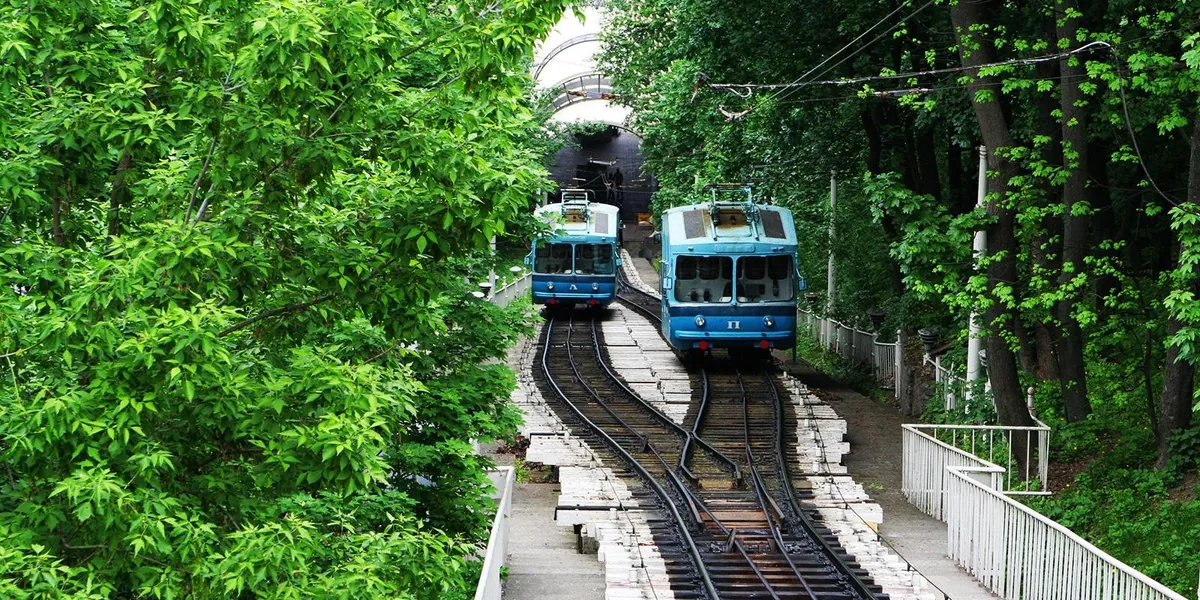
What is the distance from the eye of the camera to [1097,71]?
49.0 ft

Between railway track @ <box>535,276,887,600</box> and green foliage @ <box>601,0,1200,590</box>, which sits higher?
green foliage @ <box>601,0,1200,590</box>

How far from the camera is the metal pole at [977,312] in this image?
60.6ft

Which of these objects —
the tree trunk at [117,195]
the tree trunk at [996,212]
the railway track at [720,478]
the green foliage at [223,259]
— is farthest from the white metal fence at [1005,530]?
the tree trunk at [117,195]

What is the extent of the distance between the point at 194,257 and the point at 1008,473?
13149 mm

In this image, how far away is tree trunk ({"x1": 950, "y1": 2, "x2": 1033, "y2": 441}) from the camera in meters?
17.5

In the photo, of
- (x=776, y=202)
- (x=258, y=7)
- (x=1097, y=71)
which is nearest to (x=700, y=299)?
(x=776, y=202)

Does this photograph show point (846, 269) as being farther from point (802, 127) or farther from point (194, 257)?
point (194, 257)

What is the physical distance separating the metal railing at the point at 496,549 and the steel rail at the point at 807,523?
3.70 metres

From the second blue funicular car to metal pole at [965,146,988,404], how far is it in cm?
781

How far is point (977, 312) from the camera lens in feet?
61.8

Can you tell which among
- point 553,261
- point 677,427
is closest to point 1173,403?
point 677,427

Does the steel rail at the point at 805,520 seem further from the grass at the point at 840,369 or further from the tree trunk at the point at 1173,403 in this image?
the tree trunk at the point at 1173,403

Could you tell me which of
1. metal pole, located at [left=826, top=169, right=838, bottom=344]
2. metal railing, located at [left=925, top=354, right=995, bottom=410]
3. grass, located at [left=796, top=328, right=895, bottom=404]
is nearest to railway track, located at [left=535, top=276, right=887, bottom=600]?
grass, located at [left=796, top=328, right=895, bottom=404]

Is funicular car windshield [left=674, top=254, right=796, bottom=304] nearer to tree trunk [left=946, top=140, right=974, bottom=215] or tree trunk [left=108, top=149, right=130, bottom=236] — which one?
tree trunk [left=946, top=140, right=974, bottom=215]
